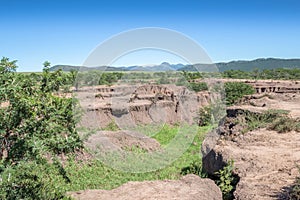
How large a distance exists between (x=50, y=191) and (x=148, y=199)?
2.15 m

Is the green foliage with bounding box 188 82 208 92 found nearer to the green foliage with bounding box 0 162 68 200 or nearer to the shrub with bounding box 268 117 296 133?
the shrub with bounding box 268 117 296 133

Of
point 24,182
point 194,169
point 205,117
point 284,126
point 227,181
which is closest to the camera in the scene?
point 24,182

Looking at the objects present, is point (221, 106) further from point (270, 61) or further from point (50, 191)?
point (270, 61)

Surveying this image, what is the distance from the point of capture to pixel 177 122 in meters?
26.1

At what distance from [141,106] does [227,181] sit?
17189 millimetres

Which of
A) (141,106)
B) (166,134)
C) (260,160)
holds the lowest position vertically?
(166,134)

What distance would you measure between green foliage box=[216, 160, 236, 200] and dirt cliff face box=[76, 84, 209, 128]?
13.5 metres

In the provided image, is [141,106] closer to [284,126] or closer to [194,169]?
[194,169]

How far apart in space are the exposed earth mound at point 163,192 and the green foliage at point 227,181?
458 millimetres

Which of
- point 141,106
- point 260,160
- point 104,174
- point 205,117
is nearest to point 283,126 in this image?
point 260,160

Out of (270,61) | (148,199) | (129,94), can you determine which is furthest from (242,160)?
(270,61)

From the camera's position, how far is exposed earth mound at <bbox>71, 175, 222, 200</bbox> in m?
8.03

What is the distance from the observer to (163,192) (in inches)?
326

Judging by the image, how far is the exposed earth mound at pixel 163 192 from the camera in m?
8.03
